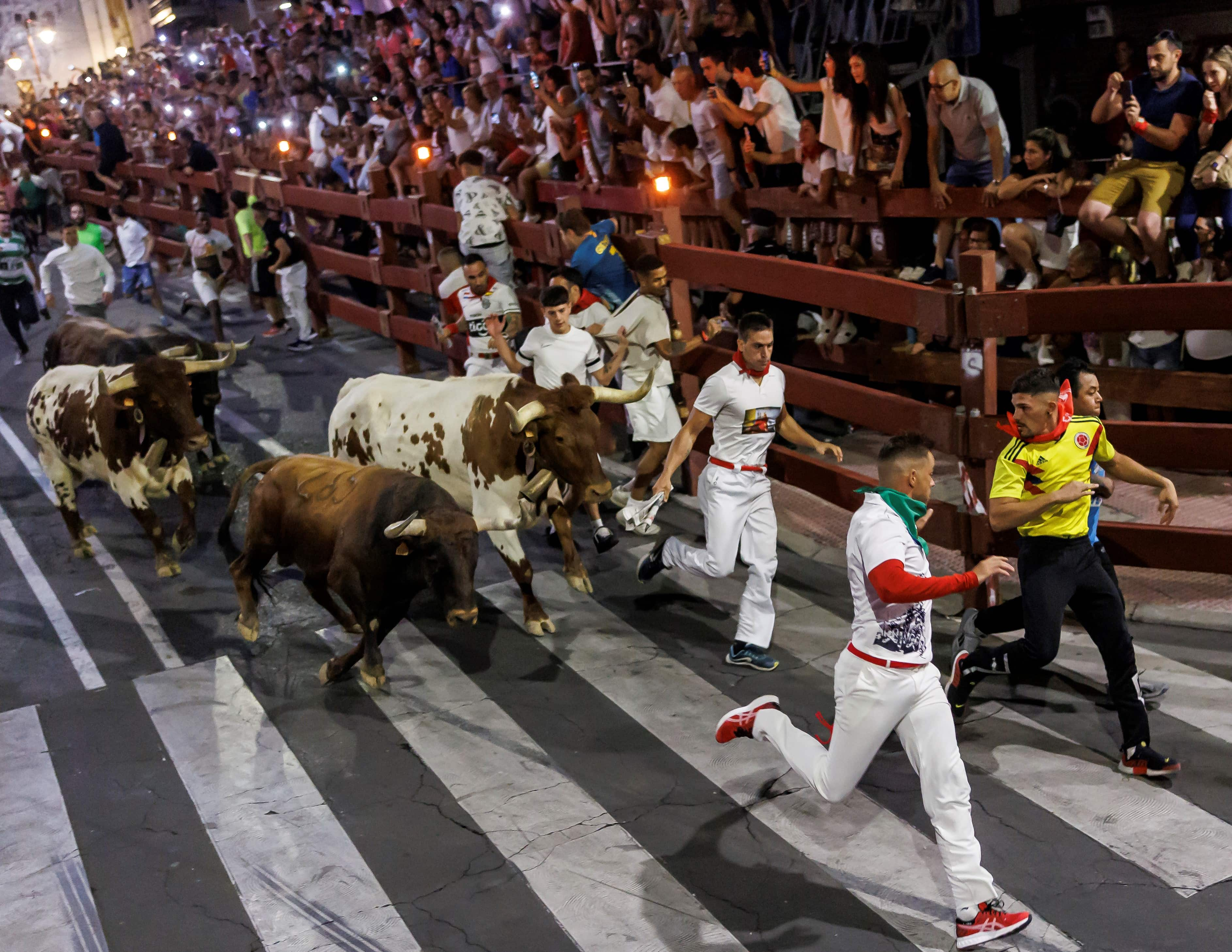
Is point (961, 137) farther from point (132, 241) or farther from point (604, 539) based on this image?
point (132, 241)

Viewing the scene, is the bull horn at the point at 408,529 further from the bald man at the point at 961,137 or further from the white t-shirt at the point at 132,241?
the white t-shirt at the point at 132,241

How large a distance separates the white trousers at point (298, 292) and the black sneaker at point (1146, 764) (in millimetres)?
13076

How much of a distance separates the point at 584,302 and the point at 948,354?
3.01 metres

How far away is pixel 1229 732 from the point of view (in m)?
6.36

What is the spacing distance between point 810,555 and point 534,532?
7.80 ft

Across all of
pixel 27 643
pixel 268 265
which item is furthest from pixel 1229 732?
pixel 268 265

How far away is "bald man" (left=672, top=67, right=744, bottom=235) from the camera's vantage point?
11719mm

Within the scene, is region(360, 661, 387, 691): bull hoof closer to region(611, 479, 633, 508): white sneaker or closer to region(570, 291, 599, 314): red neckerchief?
region(611, 479, 633, 508): white sneaker

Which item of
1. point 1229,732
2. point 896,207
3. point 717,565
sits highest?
point 896,207

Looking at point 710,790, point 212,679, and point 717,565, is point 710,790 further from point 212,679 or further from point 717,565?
point 212,679

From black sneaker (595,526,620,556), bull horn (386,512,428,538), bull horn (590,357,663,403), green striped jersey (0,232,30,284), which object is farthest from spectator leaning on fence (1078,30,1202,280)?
green striped jersey (0,232,30,284)

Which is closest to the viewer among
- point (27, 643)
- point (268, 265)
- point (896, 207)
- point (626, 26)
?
point (27, 643)

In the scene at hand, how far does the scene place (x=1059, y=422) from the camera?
609 cm

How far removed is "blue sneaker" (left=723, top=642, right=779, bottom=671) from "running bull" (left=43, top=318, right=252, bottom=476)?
6135 millimetres
